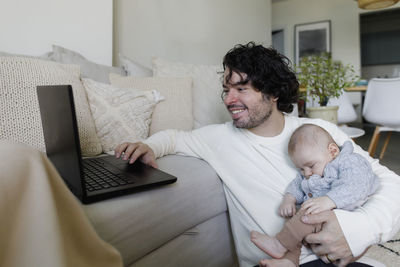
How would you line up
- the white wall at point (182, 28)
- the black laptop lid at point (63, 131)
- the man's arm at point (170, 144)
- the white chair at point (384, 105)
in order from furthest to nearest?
the white chair at point (384, 105)
the white wall at point (182, 28)
the man's arm at point (170, 144)
the black laptop lid at point (63, 131)

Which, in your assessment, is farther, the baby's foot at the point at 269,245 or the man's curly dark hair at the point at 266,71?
the man's curly dark hair at the point at 266,71

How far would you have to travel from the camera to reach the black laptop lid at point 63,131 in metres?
0.60

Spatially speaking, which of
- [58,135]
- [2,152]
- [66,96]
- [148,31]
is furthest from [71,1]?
[2,152]

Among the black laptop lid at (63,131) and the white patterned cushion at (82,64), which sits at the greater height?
the white patterned cushion at (82,64)

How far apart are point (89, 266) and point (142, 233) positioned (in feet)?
1.15

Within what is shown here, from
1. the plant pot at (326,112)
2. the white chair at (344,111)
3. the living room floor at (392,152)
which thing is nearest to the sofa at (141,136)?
the plant pot at (326,112)

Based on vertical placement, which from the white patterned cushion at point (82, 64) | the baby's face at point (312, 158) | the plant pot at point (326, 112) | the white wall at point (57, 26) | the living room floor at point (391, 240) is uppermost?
the white wall at point (57, 26)

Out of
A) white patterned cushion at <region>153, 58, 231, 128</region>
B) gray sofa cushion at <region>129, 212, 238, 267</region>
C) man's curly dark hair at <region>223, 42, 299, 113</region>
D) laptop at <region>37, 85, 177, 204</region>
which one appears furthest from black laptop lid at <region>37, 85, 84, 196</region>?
white patterned cushion at <region>153, 58, 231, 128</region>

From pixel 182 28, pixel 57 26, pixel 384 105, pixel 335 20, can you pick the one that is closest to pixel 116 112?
pixel 57 26

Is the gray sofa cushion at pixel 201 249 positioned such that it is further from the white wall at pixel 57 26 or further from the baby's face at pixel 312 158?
the white wall at pixel 57 26

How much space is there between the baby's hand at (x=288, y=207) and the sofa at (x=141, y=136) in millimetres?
264

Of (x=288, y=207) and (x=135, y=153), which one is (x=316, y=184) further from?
(x=135, y=153)

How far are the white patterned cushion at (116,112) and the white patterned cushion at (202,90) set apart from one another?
1.16ft

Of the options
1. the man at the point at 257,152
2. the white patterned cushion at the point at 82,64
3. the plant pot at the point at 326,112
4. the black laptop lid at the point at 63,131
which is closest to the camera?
the black laptop lid at the point at 63,131
